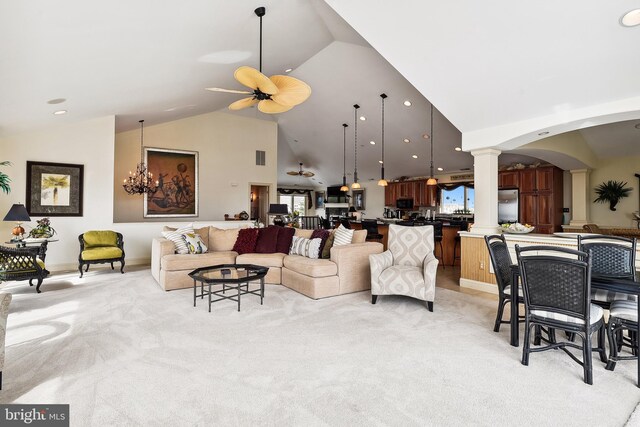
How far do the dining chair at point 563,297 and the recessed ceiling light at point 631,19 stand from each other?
2006 millimetres

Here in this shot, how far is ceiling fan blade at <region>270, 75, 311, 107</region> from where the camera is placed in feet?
11.5

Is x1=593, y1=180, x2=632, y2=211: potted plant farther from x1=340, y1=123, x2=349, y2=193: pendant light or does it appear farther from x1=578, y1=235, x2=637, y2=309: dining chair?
x1=340, y1=123, x2=349, y2=193: pendant light

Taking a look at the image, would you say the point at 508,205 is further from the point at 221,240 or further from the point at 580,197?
the point at 221,240

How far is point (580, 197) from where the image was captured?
24.8 feet

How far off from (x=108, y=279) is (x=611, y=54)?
712 centimetres

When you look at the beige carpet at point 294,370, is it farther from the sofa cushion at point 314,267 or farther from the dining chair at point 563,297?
the sofa cushion at point 314,267

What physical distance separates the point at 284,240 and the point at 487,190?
10.6 feet

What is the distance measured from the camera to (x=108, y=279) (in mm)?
5574

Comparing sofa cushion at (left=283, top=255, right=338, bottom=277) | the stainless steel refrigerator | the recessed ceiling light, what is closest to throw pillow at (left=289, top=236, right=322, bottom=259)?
sofa cushion at (left=283, top=255, right=338, bottom=277)

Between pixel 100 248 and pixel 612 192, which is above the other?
pixel 612 192

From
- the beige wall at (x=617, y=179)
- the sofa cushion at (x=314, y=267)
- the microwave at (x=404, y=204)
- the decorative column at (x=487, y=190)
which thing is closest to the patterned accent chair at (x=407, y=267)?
the sofa cushion at (x=314, y=267)

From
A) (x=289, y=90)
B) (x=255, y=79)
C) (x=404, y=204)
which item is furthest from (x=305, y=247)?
(x=404, y=204)

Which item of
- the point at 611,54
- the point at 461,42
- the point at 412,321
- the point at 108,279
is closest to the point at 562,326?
the point at 412,321

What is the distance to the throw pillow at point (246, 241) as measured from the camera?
18.3ft
